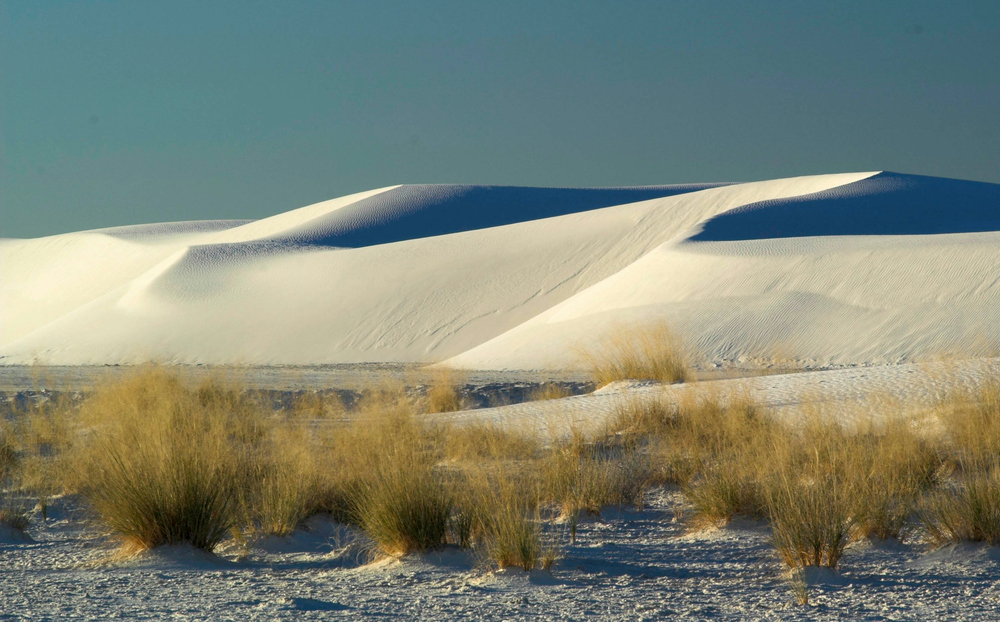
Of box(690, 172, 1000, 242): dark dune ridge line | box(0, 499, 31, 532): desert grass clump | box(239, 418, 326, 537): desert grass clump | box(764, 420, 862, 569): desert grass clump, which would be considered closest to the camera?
box(764, 420, 862, 569): desert grass clump

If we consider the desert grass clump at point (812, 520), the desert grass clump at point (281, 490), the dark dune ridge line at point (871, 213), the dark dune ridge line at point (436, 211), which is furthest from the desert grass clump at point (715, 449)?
the dark dune ridge line at point (436, 211)

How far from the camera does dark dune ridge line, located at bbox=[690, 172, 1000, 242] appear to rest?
35062 mm

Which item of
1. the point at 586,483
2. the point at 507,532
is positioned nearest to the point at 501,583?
the point at 507,532

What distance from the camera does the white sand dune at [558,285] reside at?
73.8ft

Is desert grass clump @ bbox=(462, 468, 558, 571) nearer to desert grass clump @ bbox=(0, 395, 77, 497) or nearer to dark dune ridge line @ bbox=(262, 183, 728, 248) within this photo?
desert grass clump @ bbox=(0, 395, 77, 497)

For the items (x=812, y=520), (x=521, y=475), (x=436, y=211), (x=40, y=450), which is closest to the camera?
(x=812, y=520)

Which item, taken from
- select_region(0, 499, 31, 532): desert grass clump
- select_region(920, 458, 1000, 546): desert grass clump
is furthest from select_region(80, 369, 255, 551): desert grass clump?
select_region(920, 458, 1000, 546): desert grass clump

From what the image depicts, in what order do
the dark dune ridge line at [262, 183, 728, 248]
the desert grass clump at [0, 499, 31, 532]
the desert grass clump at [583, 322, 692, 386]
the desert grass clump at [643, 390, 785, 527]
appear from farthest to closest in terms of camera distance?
the dark dune ridge line at [262, 183, 728, 248]
the desert grass clump at [583, 322, 692, 386]
the desert grass clump at [643, 390, 785, 527]
the desert grass clump at [0, 499, 31, 532]

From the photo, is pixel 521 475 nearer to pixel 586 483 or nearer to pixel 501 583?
pixel 586 483

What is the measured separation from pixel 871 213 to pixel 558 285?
41.2 feet

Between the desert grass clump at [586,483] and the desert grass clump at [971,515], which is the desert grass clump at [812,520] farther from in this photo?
the desert grass clump at [586,483]

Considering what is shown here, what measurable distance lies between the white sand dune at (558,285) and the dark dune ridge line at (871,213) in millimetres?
119

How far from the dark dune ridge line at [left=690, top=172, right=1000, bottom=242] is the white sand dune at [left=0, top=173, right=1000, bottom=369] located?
0.39 feet

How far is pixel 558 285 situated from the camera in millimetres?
37406
